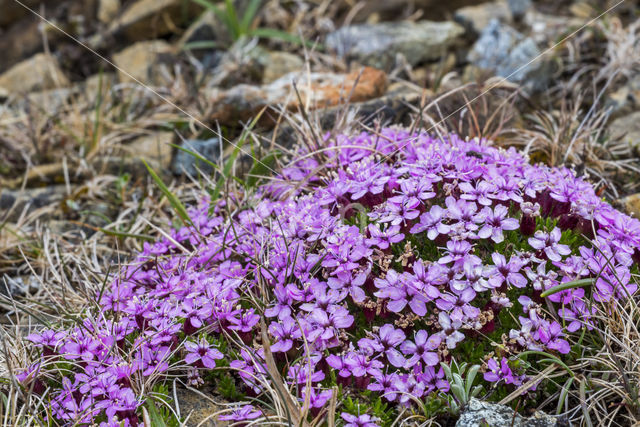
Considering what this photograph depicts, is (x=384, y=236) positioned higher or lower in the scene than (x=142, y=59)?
higher

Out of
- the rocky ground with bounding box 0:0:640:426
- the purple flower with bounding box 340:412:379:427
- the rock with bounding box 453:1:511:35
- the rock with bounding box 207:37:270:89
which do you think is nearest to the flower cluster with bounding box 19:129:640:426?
the purple flower with bounding box 340:412:379:427

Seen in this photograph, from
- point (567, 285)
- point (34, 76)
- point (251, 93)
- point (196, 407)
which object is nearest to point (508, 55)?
point (251, 93)

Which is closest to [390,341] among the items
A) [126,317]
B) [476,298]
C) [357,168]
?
[476,298]

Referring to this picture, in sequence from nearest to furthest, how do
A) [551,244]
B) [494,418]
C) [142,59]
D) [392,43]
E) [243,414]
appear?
[494,418] < [243,414] < [551,244] < [392,43] < [142,59]

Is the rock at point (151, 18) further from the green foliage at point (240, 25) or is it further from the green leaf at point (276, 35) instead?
the green leaf at point (276, 35)

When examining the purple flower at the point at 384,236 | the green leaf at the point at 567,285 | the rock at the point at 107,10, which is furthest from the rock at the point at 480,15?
the green leaf at the point at 567,285

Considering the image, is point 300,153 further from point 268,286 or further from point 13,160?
point 13,160

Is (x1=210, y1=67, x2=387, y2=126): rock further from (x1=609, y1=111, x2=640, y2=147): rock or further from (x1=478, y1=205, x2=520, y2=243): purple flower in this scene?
(x1=478, y1=205, x2=520, y2=243): purple flower

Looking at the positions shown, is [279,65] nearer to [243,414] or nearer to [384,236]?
[384,236]
